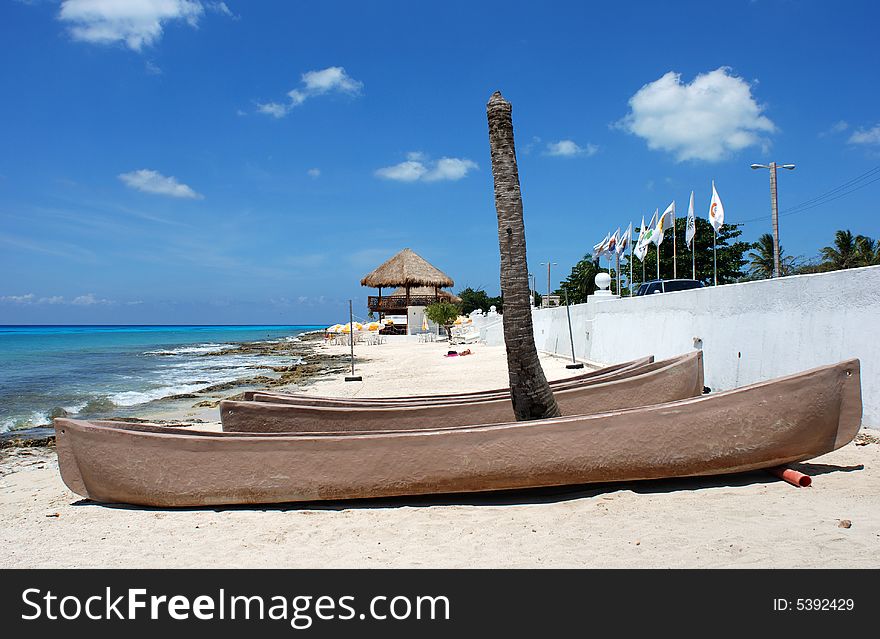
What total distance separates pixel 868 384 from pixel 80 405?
15.1 metres

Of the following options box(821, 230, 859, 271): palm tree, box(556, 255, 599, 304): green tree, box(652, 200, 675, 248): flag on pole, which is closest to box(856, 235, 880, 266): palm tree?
box(821, 230, 859, 271): palm tree

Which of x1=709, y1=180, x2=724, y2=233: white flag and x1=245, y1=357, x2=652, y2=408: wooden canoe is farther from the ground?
x1=709, y1=180, x2=724, y2=233: white flag

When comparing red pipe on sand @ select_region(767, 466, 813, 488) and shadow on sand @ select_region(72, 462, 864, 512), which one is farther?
shadow on sand @ select_region(72, 462, 864, 512)

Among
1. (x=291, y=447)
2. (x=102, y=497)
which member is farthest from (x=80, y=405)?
(x=291, y=447)

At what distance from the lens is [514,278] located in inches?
186

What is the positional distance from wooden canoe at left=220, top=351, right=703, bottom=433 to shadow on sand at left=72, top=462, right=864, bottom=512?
1083mm

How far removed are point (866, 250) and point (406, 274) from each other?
89.7 ft

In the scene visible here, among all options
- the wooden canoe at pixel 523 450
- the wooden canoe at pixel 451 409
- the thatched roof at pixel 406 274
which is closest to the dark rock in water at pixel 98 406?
the wooden canoe at pixel 451 409

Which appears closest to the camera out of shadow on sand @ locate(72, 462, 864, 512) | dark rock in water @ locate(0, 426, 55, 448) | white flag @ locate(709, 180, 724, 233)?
shadow on sand @ locate(72, 462, 864, 512)

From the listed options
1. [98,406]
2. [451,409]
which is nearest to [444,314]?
[98,406]

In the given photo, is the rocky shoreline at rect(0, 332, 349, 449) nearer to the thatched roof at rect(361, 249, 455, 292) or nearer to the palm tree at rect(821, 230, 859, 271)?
the thatched roof at rect(361, 249, 455, 292)

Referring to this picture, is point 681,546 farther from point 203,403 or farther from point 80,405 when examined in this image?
point 80,405

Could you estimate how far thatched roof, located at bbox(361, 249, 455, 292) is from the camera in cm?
3916

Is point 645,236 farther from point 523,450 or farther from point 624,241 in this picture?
point 523,450
